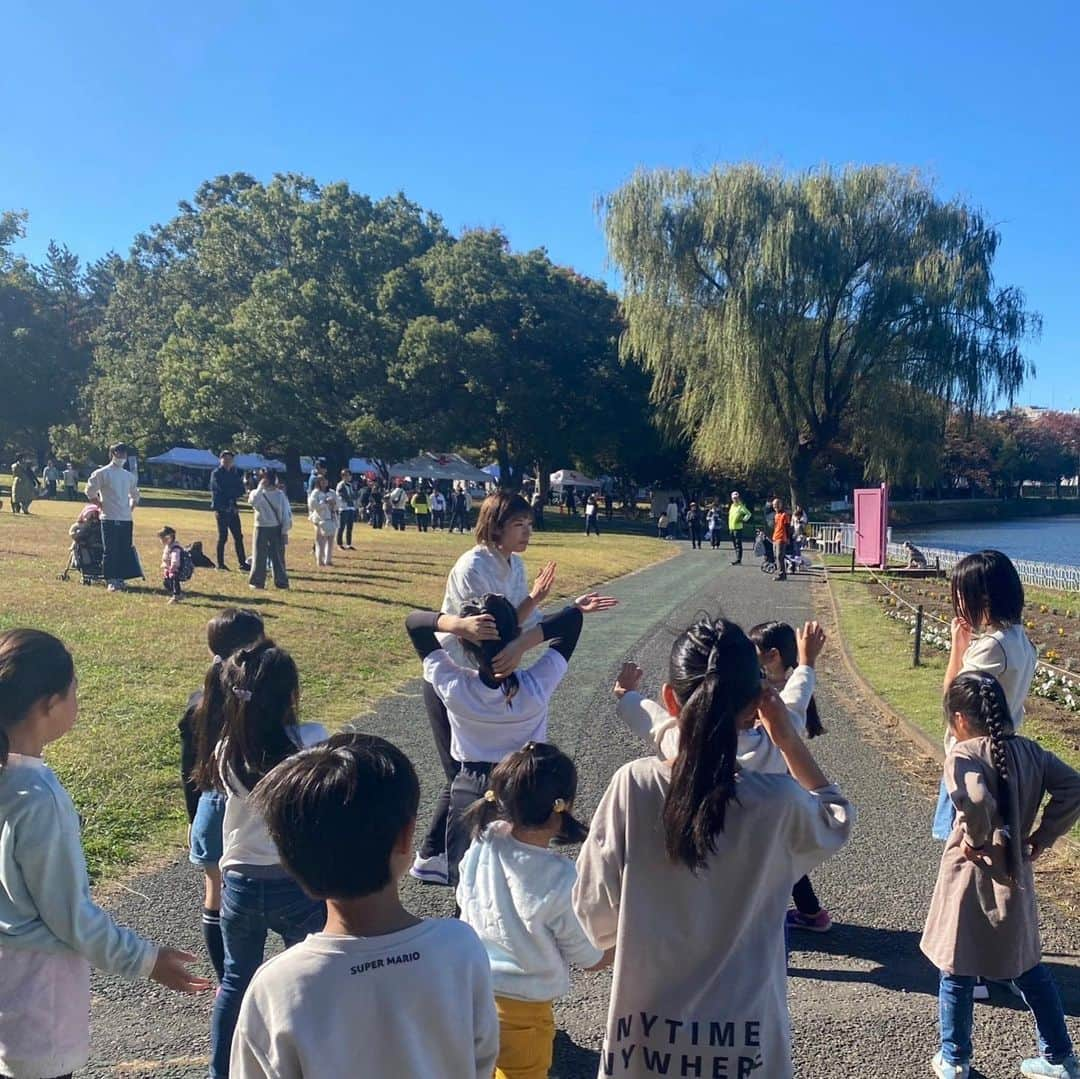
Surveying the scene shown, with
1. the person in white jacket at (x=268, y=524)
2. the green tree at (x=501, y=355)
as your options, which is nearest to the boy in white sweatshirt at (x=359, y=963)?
the person in white jacket at (x=268, y=524)

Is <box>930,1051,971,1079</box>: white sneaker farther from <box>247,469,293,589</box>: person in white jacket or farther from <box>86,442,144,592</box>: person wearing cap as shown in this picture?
<box>247,469,293,589</box>: person in white jacket

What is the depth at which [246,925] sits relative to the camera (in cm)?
286

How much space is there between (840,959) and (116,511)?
1101cm

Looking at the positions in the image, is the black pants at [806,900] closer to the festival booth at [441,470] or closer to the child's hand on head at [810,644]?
the child's hand on head at [810,644]

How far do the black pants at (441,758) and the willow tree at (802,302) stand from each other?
24592mm

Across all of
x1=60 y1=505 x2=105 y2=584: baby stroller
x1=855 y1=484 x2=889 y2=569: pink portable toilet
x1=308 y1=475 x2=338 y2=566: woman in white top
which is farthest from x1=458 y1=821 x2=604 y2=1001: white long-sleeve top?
x1=855 y1=484 x2=889 y2=569: pink portable toilet

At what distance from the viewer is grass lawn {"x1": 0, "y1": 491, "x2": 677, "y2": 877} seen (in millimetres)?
5621

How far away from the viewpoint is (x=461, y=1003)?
66.8 inches

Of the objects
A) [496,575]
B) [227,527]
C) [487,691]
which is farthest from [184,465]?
[487,691]

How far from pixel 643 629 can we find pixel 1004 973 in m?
10.00

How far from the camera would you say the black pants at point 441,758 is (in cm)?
409

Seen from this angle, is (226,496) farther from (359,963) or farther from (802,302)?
(802,302)

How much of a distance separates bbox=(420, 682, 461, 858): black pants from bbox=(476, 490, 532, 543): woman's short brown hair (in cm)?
67

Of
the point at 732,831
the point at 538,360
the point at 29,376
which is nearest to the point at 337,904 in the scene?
the point at 732,831
